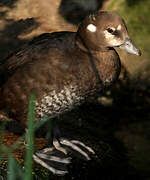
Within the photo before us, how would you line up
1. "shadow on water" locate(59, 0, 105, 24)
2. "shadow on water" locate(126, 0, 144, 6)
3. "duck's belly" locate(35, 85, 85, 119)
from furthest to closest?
1. "shadow on water" locate(126, 0, 144, 6)
2. "shadow on water" locate(59, 0, 105, 24)
3. "duck's belly" locate(35, 85, 85, 119)

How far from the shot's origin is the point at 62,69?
331 centimetres

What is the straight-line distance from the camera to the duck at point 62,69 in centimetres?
330

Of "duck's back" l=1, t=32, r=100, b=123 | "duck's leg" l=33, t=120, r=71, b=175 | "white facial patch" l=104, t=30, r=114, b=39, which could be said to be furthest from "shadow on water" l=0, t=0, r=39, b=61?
→ "white facial patch" l=104, t=30, r=114, b=39

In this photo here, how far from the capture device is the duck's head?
3.38 meters

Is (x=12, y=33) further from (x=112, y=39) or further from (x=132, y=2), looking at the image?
(x=112, y=39)

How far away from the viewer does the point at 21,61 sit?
11.3 ft

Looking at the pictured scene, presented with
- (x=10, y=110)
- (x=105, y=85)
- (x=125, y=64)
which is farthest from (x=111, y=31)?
(x=125, y=64)

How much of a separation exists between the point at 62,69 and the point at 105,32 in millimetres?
534

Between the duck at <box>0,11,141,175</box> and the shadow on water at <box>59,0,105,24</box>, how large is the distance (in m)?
1.98

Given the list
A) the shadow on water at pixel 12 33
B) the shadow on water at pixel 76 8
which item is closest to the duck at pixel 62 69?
the shadow on water at pixel 12 33

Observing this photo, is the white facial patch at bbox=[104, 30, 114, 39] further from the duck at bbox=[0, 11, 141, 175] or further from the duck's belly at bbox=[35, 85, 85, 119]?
the duck's belly at bbox=[35, 85, 85, 119]

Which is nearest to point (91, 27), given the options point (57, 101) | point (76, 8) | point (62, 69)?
point (62, 69)

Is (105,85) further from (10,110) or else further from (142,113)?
(142,113)

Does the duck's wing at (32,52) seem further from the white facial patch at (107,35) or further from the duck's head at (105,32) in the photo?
the white facial patch at (107,35)
